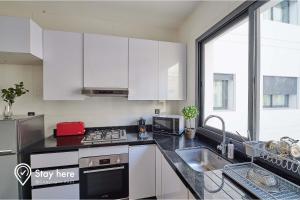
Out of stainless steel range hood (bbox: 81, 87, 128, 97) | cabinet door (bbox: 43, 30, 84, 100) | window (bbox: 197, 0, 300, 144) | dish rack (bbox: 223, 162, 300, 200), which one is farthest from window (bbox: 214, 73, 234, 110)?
cabinet door (bbox: 43, 30, 84, 100)

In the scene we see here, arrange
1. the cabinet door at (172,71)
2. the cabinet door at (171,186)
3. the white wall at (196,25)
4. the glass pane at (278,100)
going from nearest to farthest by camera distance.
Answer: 1. the cabinet door at (171,186)
2. the glass pane at (278,100)
3. the white wall at (196,25)
4. the cabinet door at (172,71)

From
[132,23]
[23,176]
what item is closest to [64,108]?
[23,176]

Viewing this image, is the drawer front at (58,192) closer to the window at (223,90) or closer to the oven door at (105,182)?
the oven door at (105,182)

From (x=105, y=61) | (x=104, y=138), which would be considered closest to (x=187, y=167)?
(x=104, y=138)

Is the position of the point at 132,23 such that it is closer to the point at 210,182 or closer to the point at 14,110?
the point at 14,110

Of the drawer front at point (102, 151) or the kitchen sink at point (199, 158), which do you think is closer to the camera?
the kitchen sink at point (199, 158)

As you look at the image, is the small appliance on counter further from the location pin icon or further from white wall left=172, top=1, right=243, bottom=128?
the location pin icon

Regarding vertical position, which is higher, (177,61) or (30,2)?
(30,2)

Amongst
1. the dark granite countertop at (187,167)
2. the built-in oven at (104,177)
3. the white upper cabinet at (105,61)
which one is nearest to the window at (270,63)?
the dark granite countertop at (187,167)

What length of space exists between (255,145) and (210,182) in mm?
404

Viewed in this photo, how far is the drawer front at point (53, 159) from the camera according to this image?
5.15 feet

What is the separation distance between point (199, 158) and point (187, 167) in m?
0.58

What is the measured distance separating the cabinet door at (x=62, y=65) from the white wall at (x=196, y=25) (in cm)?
143

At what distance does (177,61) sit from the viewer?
2.29 meters
